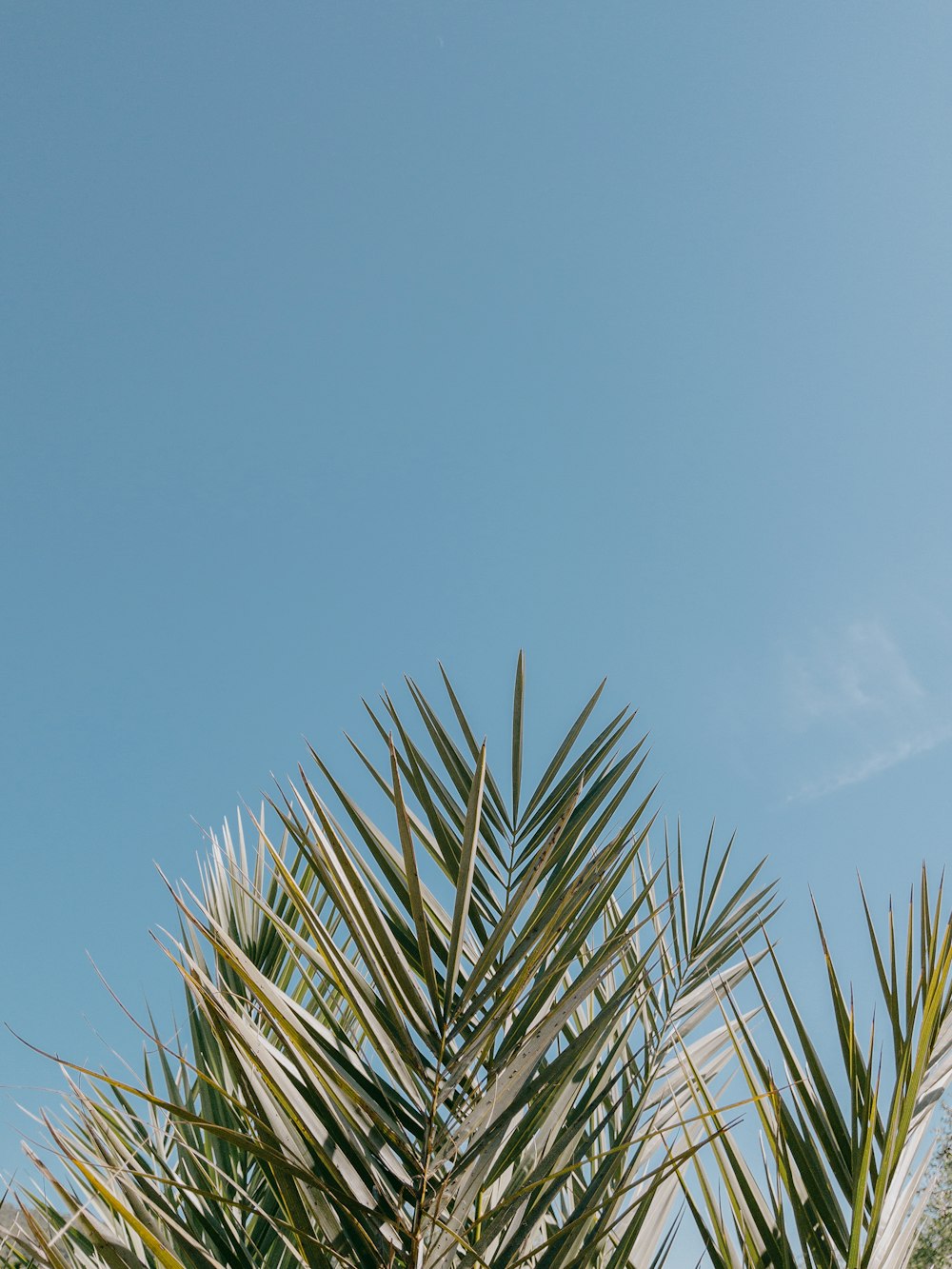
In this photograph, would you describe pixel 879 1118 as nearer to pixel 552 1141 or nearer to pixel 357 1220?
pixel 552 1141

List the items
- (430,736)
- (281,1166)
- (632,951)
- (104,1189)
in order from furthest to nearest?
(632,951), (430,736), (281,1166), (104,1189)

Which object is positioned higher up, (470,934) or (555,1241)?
(470,934)

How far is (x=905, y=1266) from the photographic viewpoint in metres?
1.07

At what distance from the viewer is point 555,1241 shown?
2.97 feet

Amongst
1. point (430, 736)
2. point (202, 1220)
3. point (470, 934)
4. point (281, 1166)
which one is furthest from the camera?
point (430, 736)

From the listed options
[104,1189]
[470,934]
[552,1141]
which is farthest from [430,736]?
[104,1189]

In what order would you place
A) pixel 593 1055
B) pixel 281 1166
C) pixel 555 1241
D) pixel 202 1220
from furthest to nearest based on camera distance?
1. pixel 593 1055
2. pixel 202 1220
3. pixel 555 1241
4. pixel 281 1166

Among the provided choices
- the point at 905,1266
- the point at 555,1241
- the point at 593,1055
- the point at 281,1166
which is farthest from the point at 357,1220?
the point at 905,1266

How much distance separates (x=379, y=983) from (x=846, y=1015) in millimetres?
671

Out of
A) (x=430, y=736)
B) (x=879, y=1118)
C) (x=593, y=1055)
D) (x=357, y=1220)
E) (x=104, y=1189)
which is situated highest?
(x=430, y=736)

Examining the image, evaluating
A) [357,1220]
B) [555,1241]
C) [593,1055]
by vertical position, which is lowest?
[357,1220]

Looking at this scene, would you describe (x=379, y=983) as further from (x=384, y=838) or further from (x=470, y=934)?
(x=470, y=934)

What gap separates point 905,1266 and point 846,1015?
28 centimetres

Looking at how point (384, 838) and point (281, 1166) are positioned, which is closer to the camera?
point (281, 1166)
